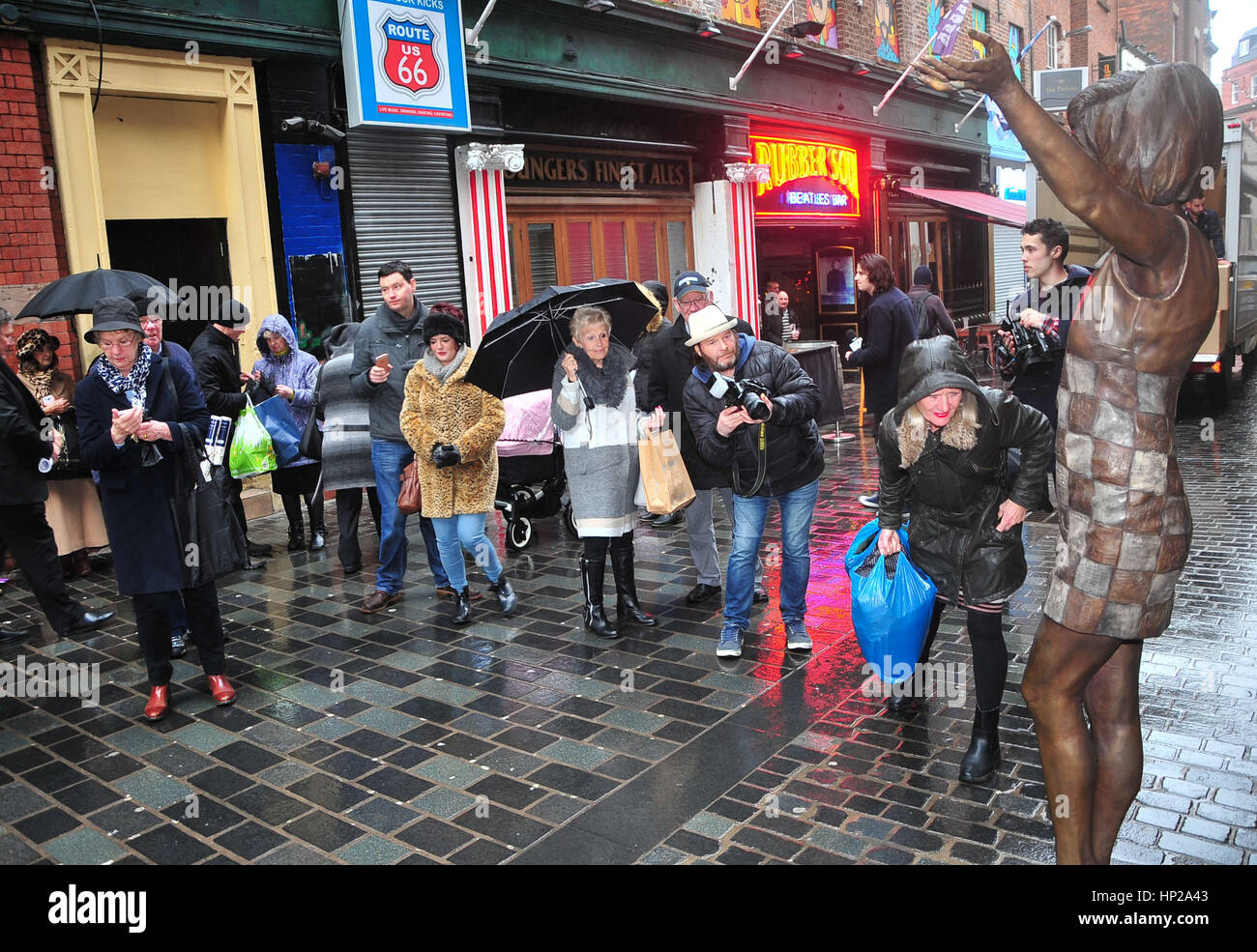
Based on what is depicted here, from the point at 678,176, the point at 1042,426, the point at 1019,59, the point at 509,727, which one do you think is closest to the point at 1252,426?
the point at 678,176

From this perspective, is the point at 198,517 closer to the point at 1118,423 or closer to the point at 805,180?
the point at 1118,423

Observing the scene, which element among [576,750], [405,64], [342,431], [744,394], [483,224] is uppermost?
[405,64]

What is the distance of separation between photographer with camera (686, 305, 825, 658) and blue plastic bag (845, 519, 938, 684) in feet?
2.62

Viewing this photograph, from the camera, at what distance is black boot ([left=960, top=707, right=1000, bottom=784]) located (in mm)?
4031

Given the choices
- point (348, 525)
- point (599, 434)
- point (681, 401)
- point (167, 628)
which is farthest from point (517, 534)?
point (167, 628)

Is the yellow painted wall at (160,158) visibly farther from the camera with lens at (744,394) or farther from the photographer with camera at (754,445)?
the camera with lens at (744,394)

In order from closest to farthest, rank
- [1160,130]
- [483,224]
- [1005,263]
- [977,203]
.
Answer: [1160,130], [483,224], [977,203], [1005,263]

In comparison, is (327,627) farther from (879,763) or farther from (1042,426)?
(1042,426)

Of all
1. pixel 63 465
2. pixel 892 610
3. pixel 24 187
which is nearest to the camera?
pixel 892 610

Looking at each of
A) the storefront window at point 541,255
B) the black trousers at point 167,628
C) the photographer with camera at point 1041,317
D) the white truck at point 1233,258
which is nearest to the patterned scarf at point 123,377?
the black trousers at point 167,628

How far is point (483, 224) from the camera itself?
11945 mm

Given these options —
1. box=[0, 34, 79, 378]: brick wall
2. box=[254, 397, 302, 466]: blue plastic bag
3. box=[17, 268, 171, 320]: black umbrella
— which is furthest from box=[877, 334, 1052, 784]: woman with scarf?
box=[0, 34, 79, 378]: brick wall

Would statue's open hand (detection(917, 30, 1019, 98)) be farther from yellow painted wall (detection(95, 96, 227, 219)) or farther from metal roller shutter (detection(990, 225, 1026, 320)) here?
metal roller shutter (detection(990, 225, 1026, 320))

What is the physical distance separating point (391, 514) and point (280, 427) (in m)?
2.05
